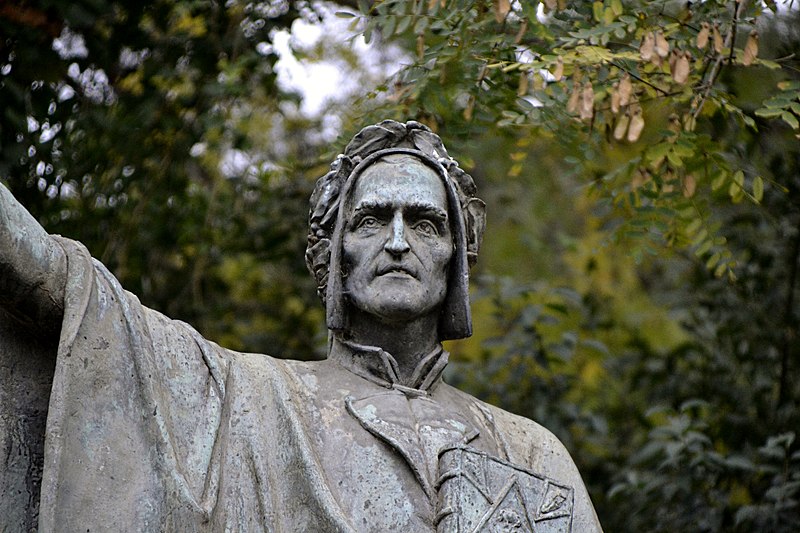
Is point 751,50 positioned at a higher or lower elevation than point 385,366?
lower

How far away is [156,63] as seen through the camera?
9.77 metres

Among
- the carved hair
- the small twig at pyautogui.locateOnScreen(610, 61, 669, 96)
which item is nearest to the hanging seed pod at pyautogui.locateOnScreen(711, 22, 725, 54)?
the small twig at pyautogui.locateOnScreen(610, 61, 669, 96)

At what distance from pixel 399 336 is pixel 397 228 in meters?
0.38

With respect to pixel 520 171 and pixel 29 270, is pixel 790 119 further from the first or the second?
pixel 29 270

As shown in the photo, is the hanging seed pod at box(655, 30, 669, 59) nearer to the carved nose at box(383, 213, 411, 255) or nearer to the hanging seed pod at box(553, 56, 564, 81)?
the hanging seed pod at box(553, 56, 564, 81)

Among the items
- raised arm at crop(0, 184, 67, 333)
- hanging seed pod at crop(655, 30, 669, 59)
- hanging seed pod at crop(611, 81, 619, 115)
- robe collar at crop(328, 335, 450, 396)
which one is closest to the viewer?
raised arm at crop(0, 184, 67, 333)

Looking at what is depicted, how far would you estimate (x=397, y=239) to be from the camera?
5.65 meters

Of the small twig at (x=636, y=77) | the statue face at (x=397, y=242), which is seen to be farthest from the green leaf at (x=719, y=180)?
the statue face at (x=397, y=242)

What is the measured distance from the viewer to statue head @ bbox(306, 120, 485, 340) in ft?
18.6

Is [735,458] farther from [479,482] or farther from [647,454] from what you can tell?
[479,482]

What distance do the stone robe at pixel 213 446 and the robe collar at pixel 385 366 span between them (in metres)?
0.02

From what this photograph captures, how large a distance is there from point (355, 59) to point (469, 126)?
462cm

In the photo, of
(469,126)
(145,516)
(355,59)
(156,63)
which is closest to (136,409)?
(145,516)

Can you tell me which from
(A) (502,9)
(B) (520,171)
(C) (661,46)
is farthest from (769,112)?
(B) (520,171)
